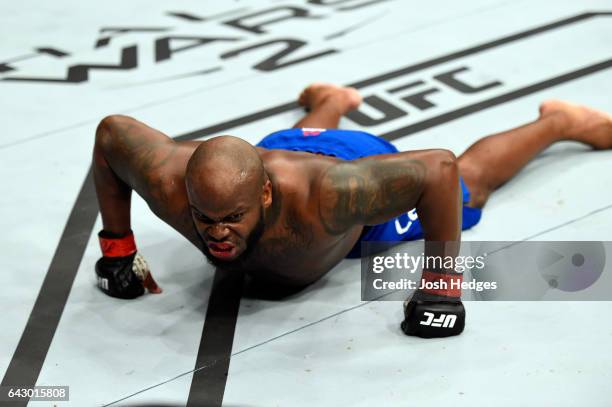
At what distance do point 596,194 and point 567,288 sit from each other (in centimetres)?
59

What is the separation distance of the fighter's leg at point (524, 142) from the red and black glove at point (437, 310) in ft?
1.95

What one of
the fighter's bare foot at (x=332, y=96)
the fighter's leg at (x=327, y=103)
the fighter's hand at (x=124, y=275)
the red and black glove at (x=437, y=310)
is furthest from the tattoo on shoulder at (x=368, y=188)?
the fighter's bare foot at (x=332, y=96)

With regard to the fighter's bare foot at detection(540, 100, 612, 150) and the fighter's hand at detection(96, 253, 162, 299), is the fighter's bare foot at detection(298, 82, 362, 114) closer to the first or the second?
the fighter's bare foot at detection(540, 100, 612, 150)

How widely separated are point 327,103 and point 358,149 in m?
0.80

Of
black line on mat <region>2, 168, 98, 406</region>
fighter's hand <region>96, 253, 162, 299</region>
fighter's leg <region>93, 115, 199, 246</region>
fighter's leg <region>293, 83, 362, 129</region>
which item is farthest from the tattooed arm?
fighter's leg <region>293, 83, 362, 129</region>

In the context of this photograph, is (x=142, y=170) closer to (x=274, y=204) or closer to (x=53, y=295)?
(x=274, y=204)

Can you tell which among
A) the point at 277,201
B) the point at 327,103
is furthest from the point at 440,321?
the point at 327,103

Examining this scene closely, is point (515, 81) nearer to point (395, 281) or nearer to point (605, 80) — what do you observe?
point (605, 80)

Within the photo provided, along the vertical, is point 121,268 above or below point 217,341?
above

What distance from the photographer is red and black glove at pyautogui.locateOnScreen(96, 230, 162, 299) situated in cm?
282

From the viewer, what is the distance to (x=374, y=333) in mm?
2672

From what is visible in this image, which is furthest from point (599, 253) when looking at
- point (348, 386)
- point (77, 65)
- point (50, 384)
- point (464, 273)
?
point (77, 65)

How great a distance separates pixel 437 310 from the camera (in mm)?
2592

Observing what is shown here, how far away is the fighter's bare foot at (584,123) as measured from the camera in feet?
11.4
